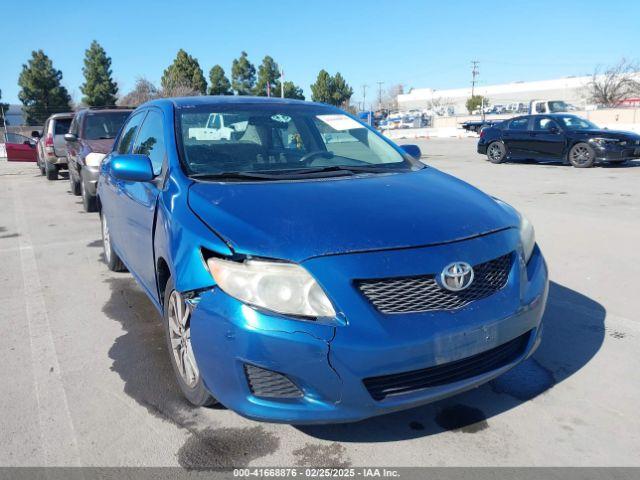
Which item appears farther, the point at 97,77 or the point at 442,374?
the point at 97,77

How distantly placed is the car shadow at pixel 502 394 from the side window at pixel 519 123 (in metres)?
12.5

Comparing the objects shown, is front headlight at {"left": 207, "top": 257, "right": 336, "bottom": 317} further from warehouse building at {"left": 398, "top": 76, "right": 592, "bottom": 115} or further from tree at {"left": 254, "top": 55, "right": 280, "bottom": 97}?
warehouse building at {"left": 398, "top": 76, "right": 592, "bottom": 115}

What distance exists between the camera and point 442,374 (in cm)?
236

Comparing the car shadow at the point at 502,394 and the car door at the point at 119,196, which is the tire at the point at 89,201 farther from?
the car shadow at the point at 502,394

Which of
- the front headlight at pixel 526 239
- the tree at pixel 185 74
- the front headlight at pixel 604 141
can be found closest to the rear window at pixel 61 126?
the front headlight at pixel 526 239

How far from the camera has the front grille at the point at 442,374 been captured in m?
2.25

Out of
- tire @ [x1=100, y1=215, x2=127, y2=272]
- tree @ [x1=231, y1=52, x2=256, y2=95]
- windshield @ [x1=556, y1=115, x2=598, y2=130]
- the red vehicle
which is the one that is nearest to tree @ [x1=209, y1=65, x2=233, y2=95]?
tree @ [x1=231, y1=52, x2=256, y2=95]

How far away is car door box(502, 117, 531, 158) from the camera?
15.3 meters

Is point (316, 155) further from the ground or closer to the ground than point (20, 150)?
further from the ground

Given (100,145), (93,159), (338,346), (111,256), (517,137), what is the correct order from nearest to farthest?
(338,346) → (111,256) → (93,159) → (100,145) → (517,137)

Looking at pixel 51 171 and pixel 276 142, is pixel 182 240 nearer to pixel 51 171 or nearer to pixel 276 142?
pixel 276 142

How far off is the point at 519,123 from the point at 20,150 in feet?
50.6

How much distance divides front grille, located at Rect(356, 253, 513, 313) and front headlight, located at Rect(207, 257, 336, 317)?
0.19m

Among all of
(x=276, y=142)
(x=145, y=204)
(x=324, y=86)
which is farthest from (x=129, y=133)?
(x=324, y=86)
